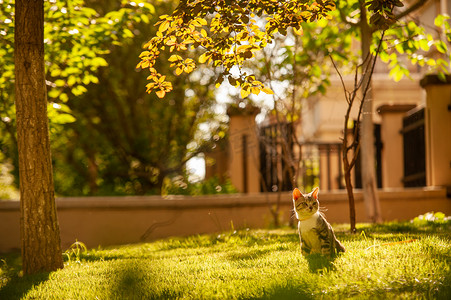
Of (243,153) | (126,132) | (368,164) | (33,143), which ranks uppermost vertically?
(126,132)

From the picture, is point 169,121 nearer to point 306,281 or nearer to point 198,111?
point 198,111

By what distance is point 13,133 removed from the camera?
1061cm

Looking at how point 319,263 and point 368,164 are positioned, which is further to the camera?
point 368,164

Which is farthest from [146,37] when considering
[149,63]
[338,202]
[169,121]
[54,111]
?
[149,63]

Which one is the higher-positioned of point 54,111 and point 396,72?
point 396,72

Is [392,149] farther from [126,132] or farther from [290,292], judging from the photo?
[290,292]

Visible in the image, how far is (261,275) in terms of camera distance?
14.5ft

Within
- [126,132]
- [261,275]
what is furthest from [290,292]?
[126,132]

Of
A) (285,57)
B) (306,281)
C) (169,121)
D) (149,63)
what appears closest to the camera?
(306,281)

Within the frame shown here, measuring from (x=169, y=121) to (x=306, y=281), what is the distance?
31.6ft

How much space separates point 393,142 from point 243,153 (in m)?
3.47

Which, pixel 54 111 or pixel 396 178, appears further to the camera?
pixel 396 178

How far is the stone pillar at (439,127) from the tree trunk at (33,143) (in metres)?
7.96

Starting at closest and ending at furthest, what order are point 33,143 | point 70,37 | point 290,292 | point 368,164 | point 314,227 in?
point 290,292
point 314,227
point 33,143
point 70,37
point 368,164
